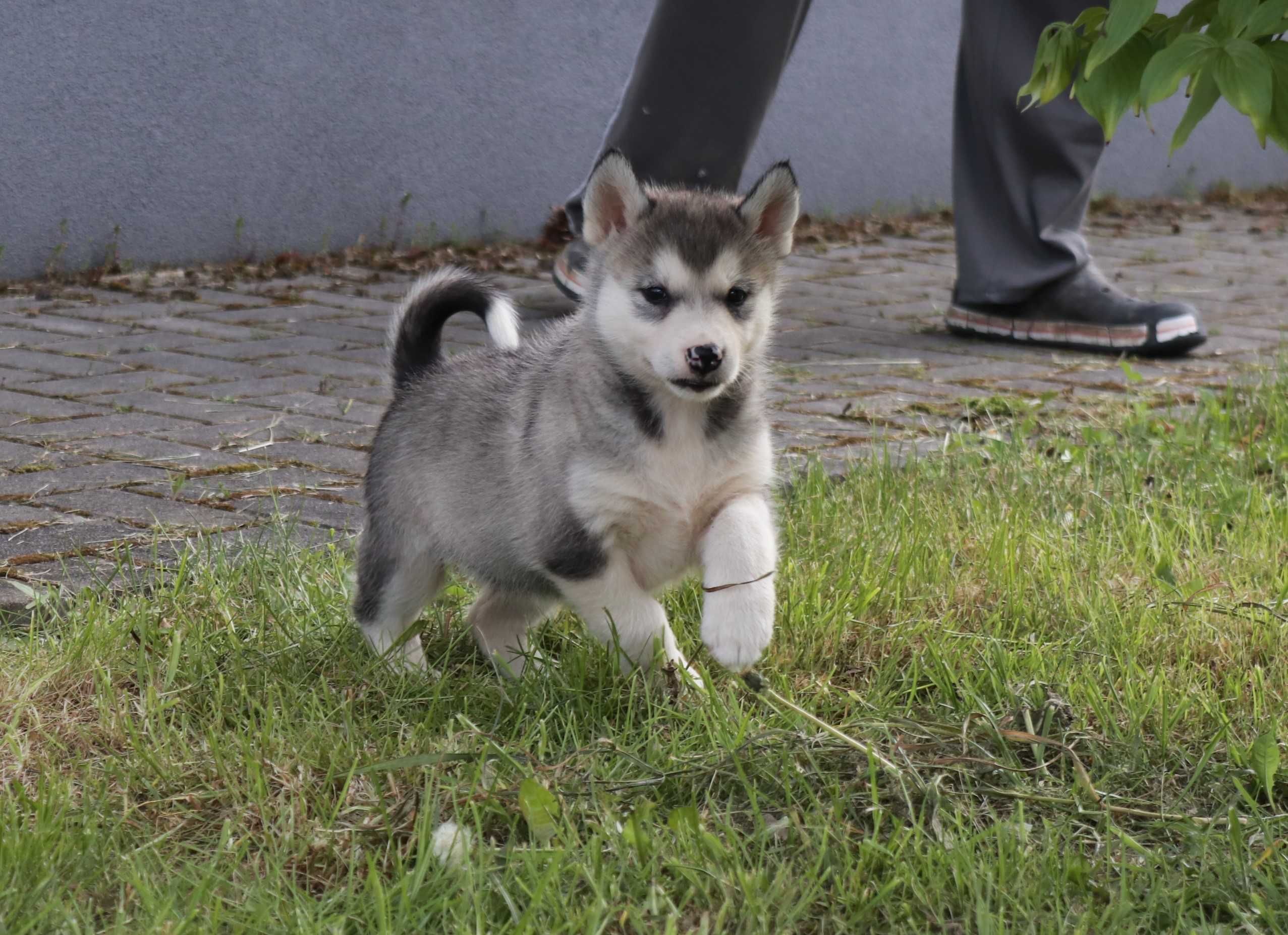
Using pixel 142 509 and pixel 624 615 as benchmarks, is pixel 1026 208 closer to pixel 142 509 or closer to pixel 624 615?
pixel 142 509

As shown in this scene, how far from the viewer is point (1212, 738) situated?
8.29ft

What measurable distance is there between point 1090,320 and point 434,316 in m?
3.53

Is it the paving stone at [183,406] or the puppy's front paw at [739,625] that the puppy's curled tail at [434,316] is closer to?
the puppy's front paw at [739,625]

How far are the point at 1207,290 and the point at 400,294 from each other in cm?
399

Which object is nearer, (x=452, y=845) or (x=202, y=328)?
(x=452, y=845)

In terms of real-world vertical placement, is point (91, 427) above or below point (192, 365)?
above

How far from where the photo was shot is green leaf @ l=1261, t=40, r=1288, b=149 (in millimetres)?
2062

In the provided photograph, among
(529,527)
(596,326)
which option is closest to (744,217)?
(596,326)

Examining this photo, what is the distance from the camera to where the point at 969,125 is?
6.51 metres

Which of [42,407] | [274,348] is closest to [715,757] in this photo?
[42,407]

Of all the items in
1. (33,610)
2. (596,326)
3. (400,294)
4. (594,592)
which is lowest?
(400,294)

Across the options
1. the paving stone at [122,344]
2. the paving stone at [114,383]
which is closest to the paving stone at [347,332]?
the paving stone at [122,344]

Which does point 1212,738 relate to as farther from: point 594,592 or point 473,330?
point 473,330

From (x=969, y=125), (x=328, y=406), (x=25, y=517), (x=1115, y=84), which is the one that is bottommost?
(x=328, y=406)
